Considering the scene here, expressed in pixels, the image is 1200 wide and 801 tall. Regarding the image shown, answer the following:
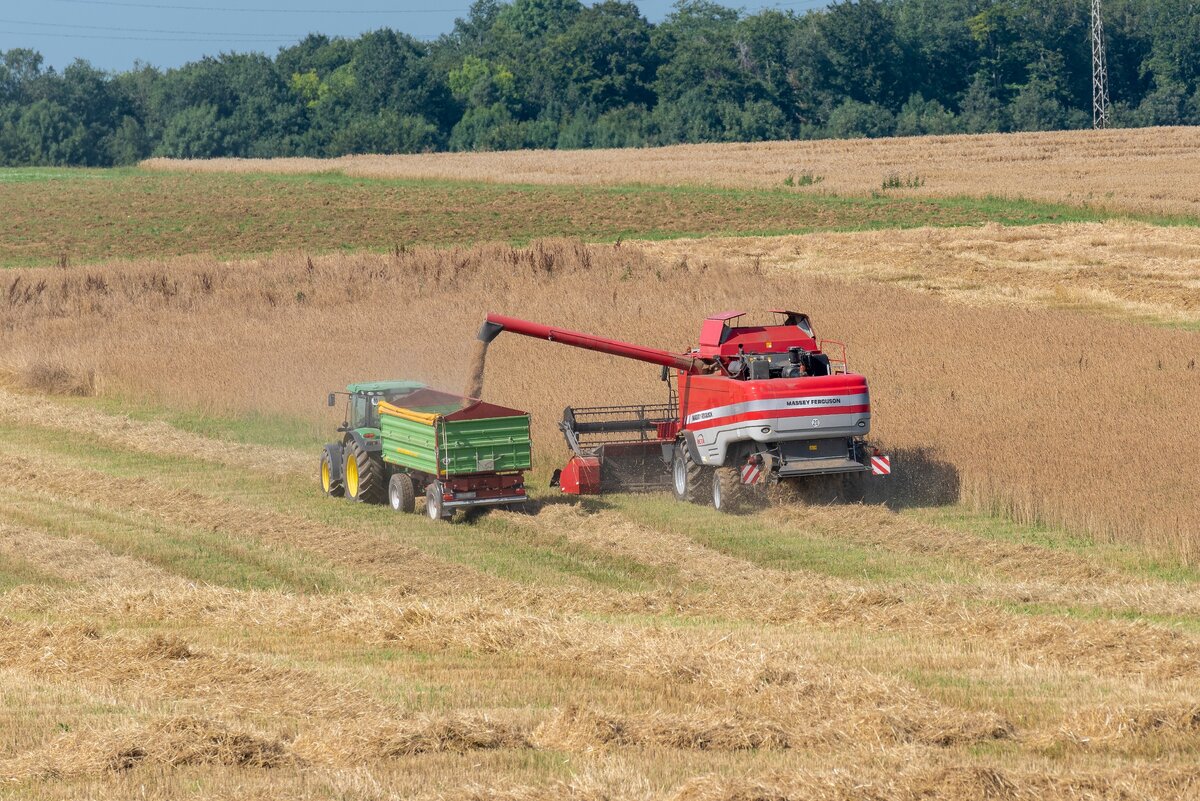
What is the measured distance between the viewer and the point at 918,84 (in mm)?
135375

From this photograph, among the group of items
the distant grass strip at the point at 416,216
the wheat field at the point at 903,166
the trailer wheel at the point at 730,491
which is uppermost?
the wheat field at the point at 903,166

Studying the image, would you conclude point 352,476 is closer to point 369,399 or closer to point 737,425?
point 369,399

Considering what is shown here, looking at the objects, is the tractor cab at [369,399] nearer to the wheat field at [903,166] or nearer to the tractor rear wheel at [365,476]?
the tractor rear wheel at [365,476]

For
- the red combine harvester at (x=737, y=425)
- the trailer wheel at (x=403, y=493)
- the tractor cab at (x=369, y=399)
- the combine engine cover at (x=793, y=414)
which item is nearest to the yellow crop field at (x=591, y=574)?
the trailer wheel at (x=403, y=493)

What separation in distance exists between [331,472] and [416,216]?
4169 centimetres

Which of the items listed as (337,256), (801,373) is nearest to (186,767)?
(801,373)

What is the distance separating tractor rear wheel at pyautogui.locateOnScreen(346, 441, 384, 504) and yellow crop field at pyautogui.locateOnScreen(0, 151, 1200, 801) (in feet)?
0.69

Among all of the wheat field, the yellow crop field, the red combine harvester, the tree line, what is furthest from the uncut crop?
the tree line

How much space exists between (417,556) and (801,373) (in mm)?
5713

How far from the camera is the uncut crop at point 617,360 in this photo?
1903 centimetres

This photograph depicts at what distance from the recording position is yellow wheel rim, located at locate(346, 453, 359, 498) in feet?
64.2

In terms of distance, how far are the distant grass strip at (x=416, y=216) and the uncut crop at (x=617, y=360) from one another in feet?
32.0

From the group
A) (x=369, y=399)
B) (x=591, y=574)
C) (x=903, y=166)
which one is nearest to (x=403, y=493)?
(x=369, y=399)

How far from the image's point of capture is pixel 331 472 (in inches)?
792
